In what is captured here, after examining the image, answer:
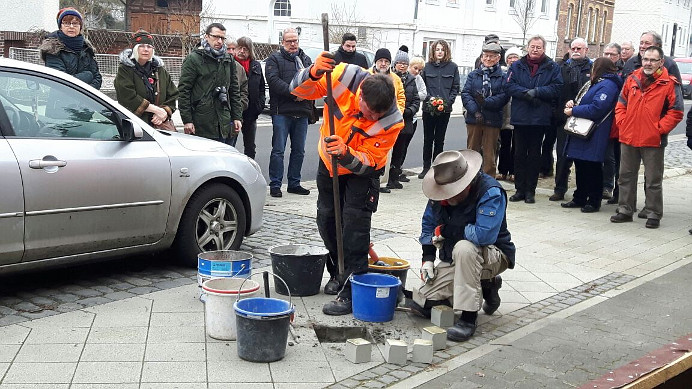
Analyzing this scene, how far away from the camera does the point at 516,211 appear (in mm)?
11102

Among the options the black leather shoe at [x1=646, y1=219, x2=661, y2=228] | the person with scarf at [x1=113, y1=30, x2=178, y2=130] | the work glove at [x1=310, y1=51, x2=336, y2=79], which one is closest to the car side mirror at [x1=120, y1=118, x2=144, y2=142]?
the work glove at [x1=310, y1=51, x2=336, y2=79]

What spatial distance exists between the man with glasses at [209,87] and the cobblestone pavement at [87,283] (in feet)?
6.00

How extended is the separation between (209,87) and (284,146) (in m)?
1.92

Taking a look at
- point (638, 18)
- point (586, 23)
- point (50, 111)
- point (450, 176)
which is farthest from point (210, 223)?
point (638, 18)

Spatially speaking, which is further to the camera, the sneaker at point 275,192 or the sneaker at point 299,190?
the sneaker at point 299,190

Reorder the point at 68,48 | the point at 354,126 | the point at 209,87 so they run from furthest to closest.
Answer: the point at 209,87, the point at 68,48, the point at 354,126

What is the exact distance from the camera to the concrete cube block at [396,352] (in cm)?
551

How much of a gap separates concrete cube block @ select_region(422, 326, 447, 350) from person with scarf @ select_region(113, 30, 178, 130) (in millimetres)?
4046

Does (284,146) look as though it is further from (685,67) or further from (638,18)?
(638,18)

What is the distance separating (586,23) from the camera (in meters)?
60.8

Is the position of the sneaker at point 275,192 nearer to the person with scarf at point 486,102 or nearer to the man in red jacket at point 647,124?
the person with scarf at point 486,102

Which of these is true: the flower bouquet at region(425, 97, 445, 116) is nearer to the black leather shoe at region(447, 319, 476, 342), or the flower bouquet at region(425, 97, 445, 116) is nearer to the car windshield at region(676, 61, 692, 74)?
the black leather shoe at region(447, 319, 476, 342)

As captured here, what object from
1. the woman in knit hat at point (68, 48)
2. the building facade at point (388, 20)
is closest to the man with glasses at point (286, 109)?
the woman in knit hat at point (68, 48)

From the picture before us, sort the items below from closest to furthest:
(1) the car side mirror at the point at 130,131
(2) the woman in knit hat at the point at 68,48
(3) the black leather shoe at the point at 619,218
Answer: (1) the car side mirror at the point at 130,131 < (2) the woman in knit hat at the point at 68,48 < (3) the black leather shoe at the point at 619,218
